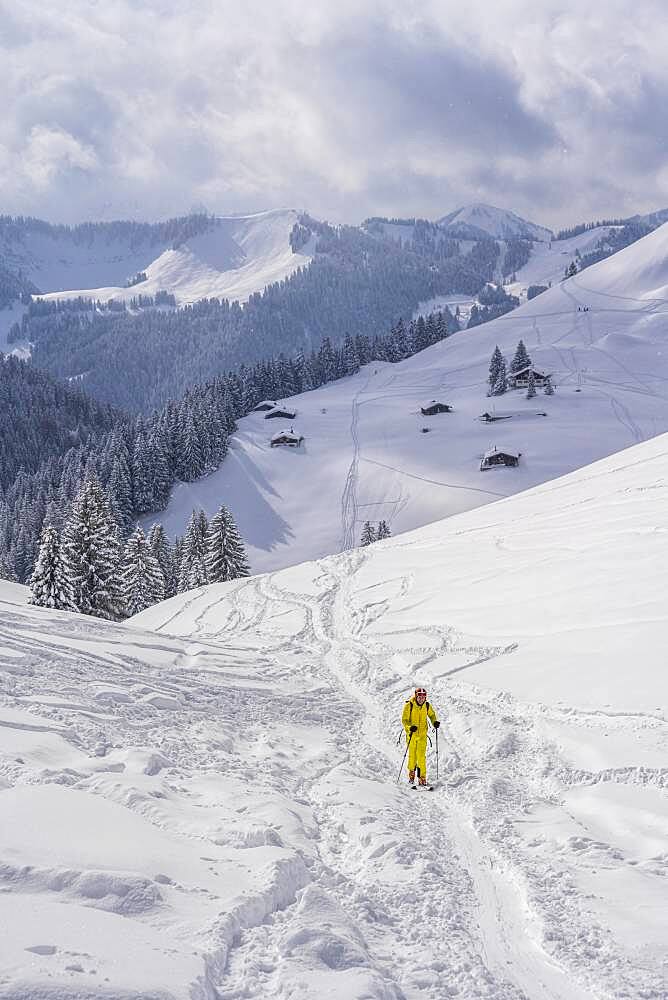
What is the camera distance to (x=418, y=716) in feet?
37.3

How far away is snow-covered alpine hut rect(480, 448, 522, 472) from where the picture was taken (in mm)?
83438

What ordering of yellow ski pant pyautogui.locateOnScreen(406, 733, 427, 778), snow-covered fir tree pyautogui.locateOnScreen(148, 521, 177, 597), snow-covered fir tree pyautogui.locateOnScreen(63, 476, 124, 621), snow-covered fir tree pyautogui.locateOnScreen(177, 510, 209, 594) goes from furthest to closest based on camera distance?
snow-covered fir tree pyautogui.locateOnScreen(148, 521, 177, 597) < snow-covered fir tree pyautogui.locateOnScreen(177, 510, 209, 594) < snow-covered fir tree pyautogui.locateOnScreen(63, 476, 124, 621) < yellow ski pant pyautogui.locateOnScreen(406, 733, 427, 778)

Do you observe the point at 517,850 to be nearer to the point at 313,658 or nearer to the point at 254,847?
the point at 254,847

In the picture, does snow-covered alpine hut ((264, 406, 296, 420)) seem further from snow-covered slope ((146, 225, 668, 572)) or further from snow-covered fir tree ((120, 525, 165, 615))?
snow-covered fir tree ((120, 525, 165, 615))

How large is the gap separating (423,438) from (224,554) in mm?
50236

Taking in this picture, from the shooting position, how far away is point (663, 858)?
7.98 metres

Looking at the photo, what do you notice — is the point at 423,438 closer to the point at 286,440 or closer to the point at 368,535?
the point at 286,440

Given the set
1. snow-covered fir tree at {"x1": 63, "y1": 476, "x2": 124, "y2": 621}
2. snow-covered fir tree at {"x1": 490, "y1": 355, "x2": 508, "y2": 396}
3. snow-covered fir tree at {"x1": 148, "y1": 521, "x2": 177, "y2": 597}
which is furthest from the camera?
snow-covered fir tree at {"x1": 490, "y1": 355, "x2": 508, "y2": 396}

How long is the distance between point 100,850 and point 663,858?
21.6ft

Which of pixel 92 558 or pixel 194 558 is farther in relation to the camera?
pixel 194 558

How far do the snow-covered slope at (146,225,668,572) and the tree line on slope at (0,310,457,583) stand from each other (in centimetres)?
352

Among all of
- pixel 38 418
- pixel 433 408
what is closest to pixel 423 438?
pixel 433 408

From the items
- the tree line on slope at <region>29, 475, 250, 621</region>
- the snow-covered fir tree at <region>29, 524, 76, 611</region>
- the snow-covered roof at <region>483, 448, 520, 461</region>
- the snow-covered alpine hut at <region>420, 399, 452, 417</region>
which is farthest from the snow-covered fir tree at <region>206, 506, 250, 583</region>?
the snow-covered alpine hut at <region>420, 399, 452, 417</region>

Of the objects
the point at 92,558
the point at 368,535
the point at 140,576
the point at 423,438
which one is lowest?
the point at 140,576
